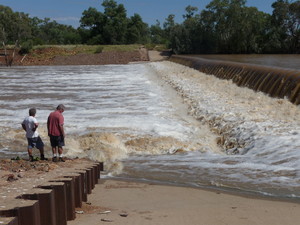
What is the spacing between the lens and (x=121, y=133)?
11805 millimetres

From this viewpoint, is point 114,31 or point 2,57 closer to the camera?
point 2,57

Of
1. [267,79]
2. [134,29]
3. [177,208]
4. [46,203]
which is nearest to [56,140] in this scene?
[177,208]

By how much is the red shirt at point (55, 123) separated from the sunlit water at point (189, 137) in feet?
4.30

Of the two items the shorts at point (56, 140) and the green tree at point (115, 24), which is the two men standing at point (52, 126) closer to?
the shorts at point (56, 140)

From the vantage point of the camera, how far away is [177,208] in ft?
19.2

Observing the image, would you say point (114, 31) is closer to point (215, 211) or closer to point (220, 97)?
point (220, 97)

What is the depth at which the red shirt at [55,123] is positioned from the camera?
8.49 metres

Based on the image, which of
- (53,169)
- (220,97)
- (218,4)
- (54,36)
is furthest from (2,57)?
(53,169)

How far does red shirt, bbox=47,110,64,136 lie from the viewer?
8492mm

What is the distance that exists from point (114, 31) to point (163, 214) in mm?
80416

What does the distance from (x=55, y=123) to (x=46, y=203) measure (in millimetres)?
4224

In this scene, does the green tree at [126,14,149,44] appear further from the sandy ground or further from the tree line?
the sandy ground

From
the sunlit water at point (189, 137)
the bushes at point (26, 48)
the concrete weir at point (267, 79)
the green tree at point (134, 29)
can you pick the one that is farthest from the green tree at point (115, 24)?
the sunlit water at point (189, 137)

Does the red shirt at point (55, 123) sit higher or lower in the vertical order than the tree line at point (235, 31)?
lower
